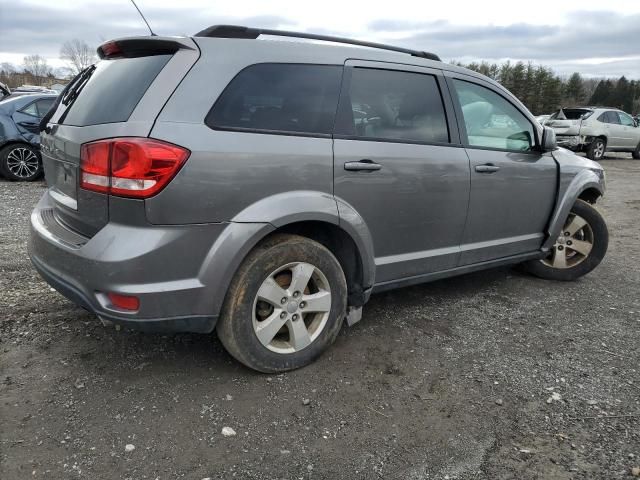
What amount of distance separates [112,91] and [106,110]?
14 centimetres

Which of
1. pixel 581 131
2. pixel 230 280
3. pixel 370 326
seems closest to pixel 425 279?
pixel 370 326

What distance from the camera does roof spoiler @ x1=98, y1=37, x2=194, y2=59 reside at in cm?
254

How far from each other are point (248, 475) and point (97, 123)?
1.78m

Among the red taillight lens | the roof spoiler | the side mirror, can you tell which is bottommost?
the red taillight lens

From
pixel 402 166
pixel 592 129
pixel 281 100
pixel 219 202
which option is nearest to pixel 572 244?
pixel 402 166

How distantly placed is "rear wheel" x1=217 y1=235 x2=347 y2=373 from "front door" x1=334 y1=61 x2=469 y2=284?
15.1 inches

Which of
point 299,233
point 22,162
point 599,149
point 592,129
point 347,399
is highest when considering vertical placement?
point 299,233

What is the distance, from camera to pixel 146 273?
236 centimetres

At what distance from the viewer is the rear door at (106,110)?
2.42m

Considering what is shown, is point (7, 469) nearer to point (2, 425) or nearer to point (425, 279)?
point (2, 425)

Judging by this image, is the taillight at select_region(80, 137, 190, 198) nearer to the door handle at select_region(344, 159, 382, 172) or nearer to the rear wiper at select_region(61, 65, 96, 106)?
the rear wiper at select_region(61, 65, 96, 106)

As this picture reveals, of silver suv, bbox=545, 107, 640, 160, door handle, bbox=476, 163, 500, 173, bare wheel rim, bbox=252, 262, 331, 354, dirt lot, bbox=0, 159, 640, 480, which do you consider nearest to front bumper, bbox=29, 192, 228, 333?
bare wheel rim, bbox=252, 262, 331, 354

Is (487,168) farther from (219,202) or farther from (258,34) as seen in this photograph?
(219,202)

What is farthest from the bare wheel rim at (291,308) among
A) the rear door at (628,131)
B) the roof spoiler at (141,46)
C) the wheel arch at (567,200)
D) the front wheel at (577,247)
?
the rear door at (628,131)
